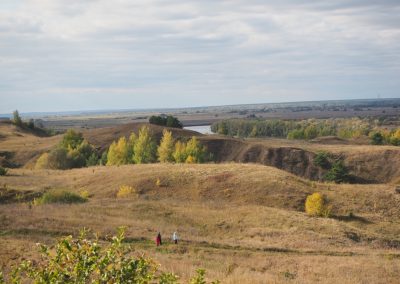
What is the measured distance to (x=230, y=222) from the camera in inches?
1571

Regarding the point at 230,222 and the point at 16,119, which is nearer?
the point at 230,222

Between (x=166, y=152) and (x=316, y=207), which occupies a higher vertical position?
(x=166, y=152)

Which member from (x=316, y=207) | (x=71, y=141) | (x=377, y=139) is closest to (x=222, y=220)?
(x=316, y=207)

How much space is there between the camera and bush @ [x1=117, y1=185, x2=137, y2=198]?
53.0 meters

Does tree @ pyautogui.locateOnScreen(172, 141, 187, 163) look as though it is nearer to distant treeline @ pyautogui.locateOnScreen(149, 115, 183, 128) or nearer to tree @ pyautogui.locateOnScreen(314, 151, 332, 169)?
tree @ pyautogui.locateOnScreen(314, 151, 332, 169)

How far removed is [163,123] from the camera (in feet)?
401

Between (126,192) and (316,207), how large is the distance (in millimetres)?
21049

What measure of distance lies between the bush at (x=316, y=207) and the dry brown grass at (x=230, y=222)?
1.27 m

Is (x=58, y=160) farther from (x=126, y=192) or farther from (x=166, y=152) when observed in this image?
(x=126, y=192)

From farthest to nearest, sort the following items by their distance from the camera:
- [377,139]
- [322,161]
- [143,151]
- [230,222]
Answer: [377,139], [322,161], [143,151], [230,222]

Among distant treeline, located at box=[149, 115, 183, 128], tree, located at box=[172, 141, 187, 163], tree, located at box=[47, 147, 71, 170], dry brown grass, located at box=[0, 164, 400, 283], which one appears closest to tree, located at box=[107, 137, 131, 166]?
tree, located at box=[47, 147, 71, 170]

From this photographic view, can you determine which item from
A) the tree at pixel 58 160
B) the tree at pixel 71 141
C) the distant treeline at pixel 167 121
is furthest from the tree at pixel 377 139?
the tree at pixel 58 160

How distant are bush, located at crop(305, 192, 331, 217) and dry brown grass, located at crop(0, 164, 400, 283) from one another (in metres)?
1.27

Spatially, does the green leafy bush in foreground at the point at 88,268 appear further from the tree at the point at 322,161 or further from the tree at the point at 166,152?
the tree at the point at 322,161
